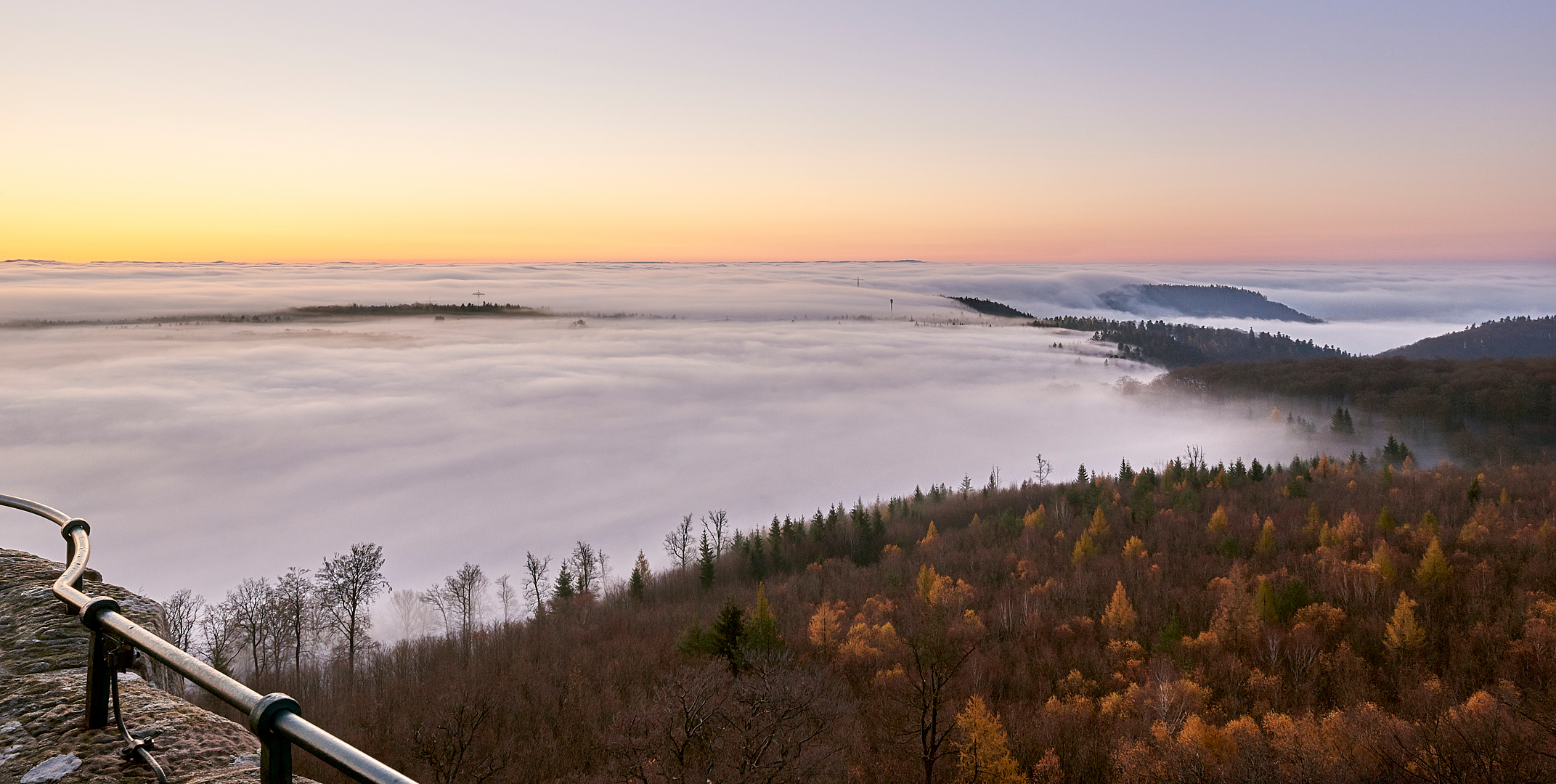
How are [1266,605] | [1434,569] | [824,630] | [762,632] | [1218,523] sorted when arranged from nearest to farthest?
[762,632], [1266,605], [1434,569], [824,630], [1218,523]

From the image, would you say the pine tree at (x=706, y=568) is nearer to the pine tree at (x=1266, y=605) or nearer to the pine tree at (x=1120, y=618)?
the pine tree at (x=1120, y=618)

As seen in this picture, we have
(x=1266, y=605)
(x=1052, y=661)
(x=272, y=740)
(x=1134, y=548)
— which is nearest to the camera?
(x=272, y=740)

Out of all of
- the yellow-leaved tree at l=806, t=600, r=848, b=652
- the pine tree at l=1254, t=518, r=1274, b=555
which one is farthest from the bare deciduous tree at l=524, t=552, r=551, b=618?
the pine tree at l=1254, t=518, r=1274, b=555

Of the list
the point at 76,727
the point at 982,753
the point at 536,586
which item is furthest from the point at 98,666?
the point at 536,586

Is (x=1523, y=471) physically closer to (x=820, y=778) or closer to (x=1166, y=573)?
(x=1166, y=573)

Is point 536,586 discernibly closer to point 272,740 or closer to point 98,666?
point 98,666

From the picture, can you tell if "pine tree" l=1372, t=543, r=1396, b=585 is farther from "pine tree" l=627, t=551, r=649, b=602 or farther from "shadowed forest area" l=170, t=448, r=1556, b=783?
"pine tree" l=627, t=551, r=649, b=602
